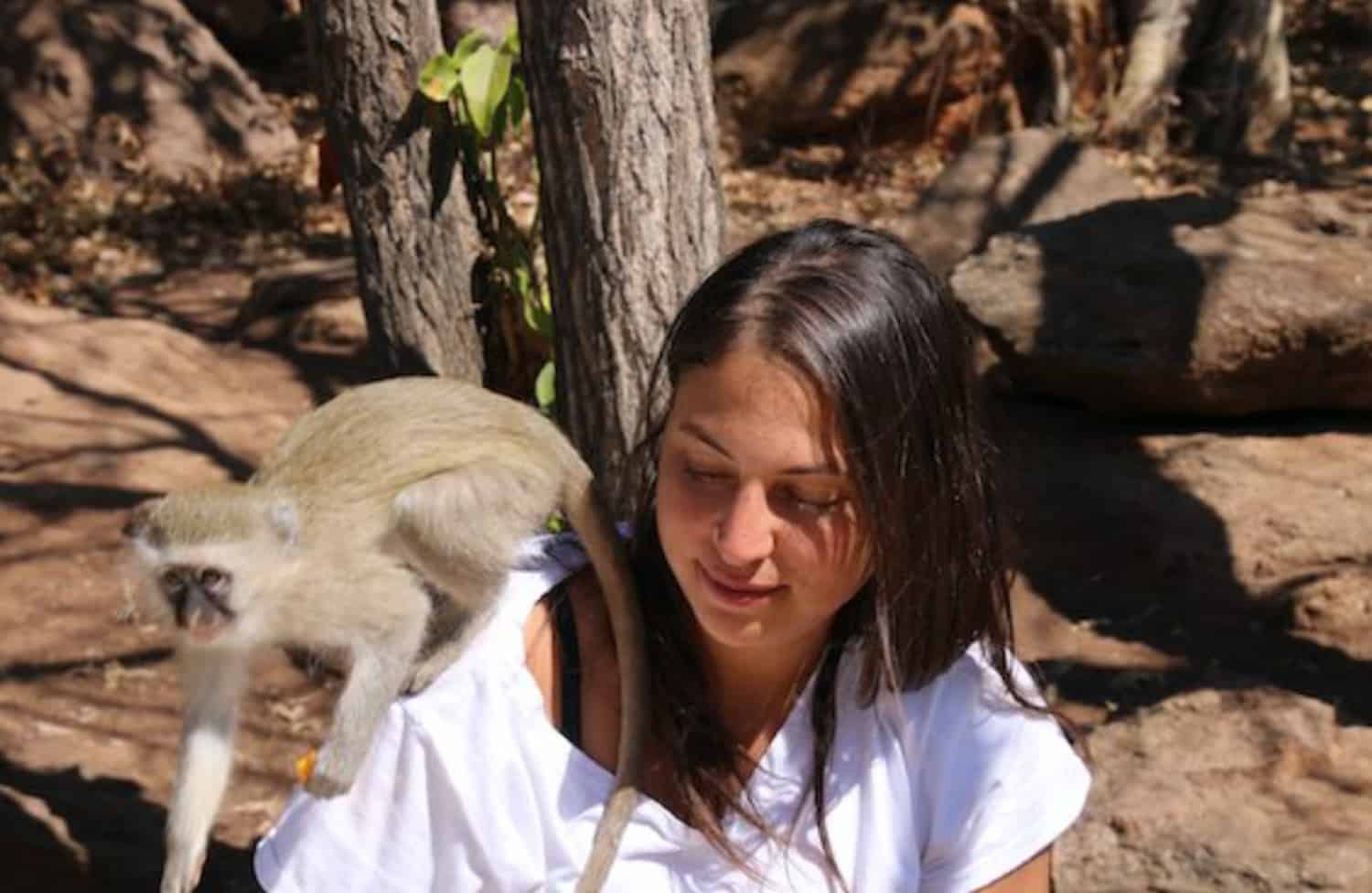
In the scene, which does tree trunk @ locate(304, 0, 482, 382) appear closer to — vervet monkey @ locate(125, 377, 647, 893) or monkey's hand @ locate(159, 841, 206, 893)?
vervet monkey @ locate(125, 377, 647, 893)

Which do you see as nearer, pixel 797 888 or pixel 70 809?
pixel 797 888

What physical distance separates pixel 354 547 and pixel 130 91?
6.72 meters

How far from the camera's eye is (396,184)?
3.72 metres

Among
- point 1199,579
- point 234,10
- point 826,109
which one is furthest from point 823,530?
point 234,10

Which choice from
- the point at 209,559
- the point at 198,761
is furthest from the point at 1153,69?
the point at 198,761

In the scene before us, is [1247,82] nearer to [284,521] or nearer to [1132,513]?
[1132,513]

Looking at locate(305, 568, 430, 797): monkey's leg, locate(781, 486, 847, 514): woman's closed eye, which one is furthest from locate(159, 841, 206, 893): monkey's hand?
locate(781, 486, 847, 514): woman's closed eye

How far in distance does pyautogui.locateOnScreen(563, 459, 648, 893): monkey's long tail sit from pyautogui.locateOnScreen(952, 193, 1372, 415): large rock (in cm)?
345

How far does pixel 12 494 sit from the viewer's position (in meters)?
5.20

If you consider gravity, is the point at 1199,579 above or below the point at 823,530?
below

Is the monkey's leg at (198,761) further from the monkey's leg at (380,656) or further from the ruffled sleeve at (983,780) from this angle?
the ruffled sleeve at (983,780)

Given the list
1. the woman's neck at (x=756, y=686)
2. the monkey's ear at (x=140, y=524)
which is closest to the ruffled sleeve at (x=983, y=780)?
the woman's neck at (x=756, y=686)

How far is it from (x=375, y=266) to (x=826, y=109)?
212 inches

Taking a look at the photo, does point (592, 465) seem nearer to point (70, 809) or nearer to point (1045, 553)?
point (70, 809)
